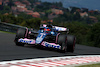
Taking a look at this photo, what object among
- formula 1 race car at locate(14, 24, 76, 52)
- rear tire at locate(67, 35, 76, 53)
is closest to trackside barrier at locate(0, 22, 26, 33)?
formula 1 race car at locate(14, 24, 76, 52)

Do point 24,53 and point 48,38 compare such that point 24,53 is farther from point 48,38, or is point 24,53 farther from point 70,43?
point 70,43

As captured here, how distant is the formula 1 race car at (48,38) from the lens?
33.7 feet

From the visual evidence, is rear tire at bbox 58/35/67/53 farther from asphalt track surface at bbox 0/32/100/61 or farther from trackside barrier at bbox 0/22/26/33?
trackside barrier at bbox 0/22/26/33

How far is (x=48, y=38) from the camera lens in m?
11.0

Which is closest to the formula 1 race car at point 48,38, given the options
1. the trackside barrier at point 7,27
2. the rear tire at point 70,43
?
the rear tire at point 70,43

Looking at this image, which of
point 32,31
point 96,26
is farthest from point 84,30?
point 32,31

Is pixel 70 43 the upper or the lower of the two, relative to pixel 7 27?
upper

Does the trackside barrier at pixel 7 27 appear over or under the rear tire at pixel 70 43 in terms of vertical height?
under

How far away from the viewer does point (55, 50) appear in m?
11.2

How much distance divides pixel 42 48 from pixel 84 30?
364 feet

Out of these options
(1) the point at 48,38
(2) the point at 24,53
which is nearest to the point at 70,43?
(1) the point at 48,38

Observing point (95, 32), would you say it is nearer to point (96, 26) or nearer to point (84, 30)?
point (96, 26)

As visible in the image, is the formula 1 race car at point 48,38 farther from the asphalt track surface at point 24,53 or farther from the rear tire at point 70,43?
the asphalt track surface at point 24,53

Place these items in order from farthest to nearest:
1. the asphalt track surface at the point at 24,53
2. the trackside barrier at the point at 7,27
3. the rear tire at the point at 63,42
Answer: the trackside barrier at the point at 7,27 → the rear tire at the point at 63,42 → the asphalt track surface at the point at 24,53
